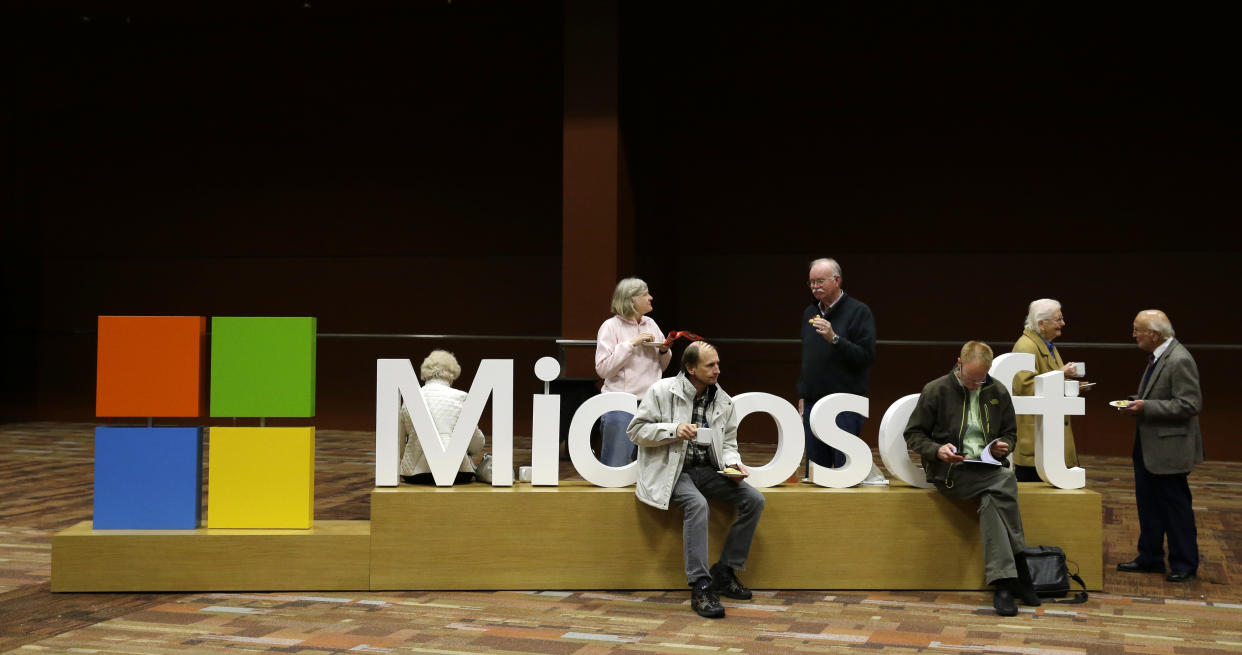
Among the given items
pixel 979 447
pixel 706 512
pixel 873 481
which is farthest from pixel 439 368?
pixel 979 447

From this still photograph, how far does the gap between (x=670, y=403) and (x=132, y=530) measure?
233 centimetres

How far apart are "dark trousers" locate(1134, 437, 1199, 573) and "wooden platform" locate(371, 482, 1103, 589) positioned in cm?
45

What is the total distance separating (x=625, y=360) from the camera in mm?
5465

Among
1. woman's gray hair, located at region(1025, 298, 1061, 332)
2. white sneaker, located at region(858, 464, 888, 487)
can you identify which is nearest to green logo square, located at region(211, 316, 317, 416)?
white sneaker, located at region(858, 464, 888, 487)

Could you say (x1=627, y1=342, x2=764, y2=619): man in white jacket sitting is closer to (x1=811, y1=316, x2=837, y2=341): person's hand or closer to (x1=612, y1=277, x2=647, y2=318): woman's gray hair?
(x1=811, y1=316, x2=837, y2=341): person's hand

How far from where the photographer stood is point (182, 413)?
482cm

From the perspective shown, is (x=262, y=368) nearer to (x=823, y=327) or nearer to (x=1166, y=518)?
(x=823, y=327)

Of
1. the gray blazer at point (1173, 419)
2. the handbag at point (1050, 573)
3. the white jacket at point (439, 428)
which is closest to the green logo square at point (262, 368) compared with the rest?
the white jacket at point (439, 428)

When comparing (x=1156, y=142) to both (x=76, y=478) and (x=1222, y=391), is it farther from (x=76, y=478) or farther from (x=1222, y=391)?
(x=76, y=478)

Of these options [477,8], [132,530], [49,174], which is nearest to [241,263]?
[49,174]

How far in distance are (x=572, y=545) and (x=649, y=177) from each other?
19.1 feet

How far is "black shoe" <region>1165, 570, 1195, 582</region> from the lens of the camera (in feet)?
16.1

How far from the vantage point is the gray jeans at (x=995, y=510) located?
14.7ft

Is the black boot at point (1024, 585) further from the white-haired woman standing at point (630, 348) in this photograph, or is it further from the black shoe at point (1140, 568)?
the white-haired woman standing at point (630, 348)
